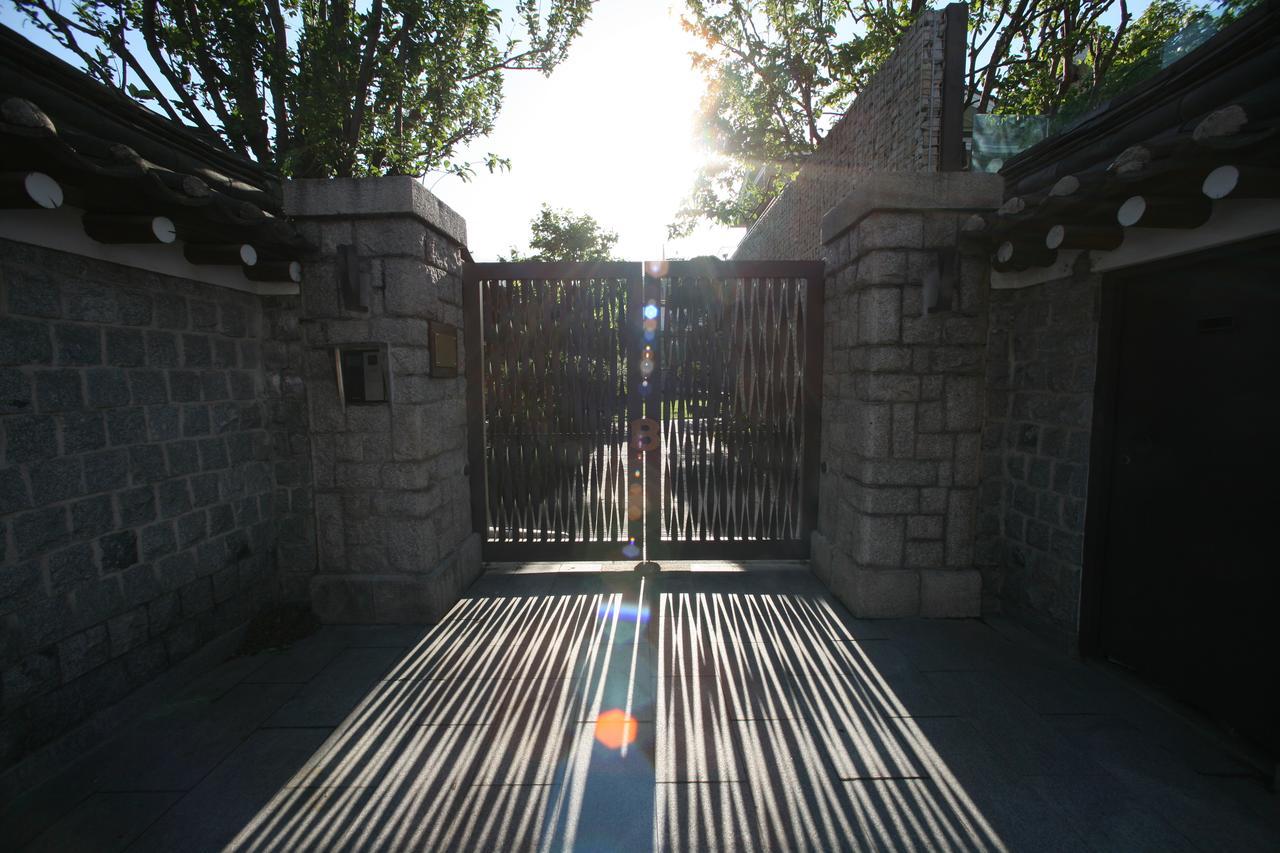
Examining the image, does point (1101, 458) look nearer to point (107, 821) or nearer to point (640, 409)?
point (640, 409)

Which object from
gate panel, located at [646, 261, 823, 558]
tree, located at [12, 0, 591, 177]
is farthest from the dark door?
tree, located at [12, 0, 591, 177]

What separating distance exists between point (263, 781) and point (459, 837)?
1.00 m

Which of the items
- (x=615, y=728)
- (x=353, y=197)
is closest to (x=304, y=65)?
(x=353, y=197)

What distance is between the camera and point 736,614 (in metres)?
3.73

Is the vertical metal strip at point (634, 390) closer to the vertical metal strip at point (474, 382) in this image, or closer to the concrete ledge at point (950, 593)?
the vertical metal strip at point (474, 382)

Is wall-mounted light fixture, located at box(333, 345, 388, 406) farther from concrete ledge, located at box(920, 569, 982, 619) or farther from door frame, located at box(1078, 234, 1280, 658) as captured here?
door frame, located at box(1078, 234, 1280, 658)

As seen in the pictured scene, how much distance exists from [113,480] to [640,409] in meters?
3.38

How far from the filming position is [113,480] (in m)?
2.69

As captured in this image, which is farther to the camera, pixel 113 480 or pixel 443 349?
pixel 443 349

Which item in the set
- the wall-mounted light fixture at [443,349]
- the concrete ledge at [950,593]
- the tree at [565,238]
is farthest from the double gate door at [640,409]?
the tree at [565,238]

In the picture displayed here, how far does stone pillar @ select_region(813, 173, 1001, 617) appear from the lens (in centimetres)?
350

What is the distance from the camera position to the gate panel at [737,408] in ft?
14.6

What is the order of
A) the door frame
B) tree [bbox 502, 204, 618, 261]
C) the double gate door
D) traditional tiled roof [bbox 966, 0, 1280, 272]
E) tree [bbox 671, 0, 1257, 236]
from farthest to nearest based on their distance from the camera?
1. tree [bbox 502, 204, 618, 261]
2. tree [bbox 671, 0, 1257, 236]
3. the double gate door
4. the door frame
5. traditional tiled roof [bbox 966, 0, 1280, 272]

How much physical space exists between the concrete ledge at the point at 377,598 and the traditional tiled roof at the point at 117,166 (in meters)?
2.17
